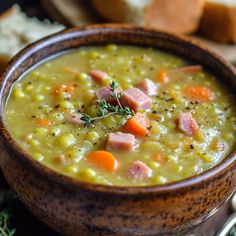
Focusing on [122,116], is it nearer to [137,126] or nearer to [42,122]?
[137,126]

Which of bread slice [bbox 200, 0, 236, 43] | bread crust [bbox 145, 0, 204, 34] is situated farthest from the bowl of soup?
bread slice [bbox 200, 0, 236, 43]

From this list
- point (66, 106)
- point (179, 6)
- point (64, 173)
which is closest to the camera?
point (64, 173)

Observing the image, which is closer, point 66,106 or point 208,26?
point 66,106

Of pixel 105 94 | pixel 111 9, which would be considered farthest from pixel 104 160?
pixel 111 9

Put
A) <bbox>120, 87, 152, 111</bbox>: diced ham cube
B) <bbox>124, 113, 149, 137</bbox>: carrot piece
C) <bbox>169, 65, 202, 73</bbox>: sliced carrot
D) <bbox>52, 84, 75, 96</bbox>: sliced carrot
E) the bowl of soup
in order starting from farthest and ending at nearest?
<bbox>169, 65, 202, 73</bbox>: sliced carrot, <bbox>52, 84, 75, 96</bbox>: sliced carrot, <bbox>120, 87, 152, 111</bbox>: diced ham cube, <bbox>124, 113, 149, 137</bbox>: carrot piece, the bowl of soup

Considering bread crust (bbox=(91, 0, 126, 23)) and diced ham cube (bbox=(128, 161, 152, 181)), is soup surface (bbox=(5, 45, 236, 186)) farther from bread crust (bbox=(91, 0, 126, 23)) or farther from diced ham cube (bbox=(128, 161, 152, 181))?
bread crust (bbox=(91, 0, 126, 23))

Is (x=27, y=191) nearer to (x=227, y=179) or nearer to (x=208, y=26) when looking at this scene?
(x=227, y=179)

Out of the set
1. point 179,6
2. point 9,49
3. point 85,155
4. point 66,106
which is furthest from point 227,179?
point 179,6
